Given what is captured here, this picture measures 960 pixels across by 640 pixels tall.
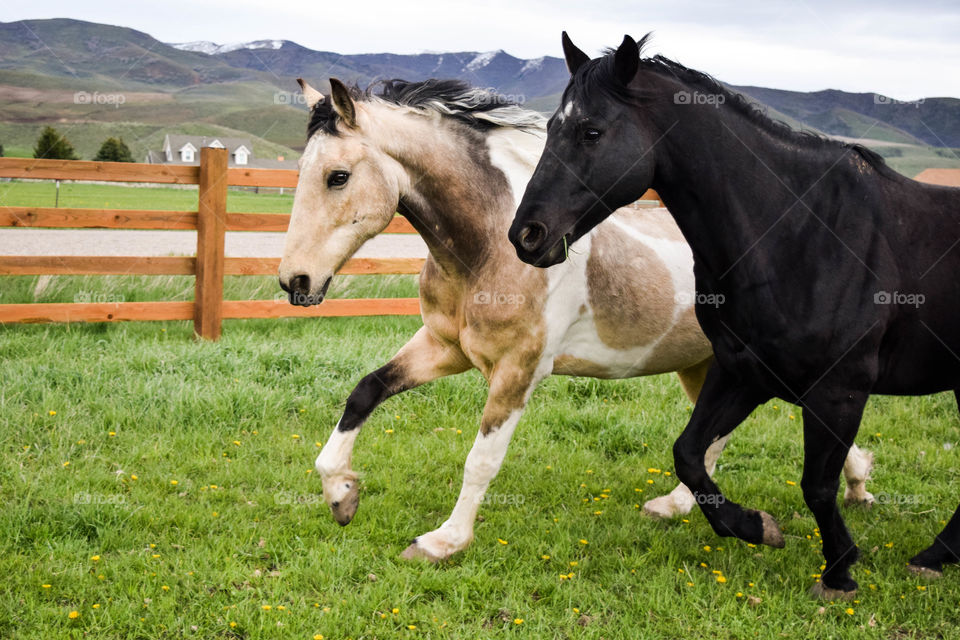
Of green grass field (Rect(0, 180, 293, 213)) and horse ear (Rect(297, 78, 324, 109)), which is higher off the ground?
horse ear (Rect(297, 78, 324, 109))

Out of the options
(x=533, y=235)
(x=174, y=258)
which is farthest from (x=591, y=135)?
(x=174, y=258)

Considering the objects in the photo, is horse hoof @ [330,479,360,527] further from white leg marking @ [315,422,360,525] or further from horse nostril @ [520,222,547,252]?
horse nostril @ [520,222,547,252]

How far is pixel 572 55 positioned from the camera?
126 inches

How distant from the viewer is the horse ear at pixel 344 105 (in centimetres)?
341

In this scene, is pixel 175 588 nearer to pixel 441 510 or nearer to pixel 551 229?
pixel 441 510

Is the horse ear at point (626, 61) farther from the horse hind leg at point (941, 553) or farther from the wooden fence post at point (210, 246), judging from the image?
the wooden fence post at point (210, 246)

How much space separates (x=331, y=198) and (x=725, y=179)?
171 cm

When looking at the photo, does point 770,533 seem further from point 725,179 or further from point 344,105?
point 344,105

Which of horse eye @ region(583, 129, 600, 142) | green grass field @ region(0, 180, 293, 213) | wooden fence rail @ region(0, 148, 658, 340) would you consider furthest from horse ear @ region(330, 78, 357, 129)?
green grass field @ region(0, 180, 293, 213)

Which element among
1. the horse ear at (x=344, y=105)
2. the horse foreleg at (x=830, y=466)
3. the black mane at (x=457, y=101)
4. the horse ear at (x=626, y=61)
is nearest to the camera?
the horse ear at (x=626, y=61)

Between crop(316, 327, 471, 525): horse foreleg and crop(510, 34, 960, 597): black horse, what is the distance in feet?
4.18

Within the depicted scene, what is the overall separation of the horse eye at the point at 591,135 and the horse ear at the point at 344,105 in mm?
1112

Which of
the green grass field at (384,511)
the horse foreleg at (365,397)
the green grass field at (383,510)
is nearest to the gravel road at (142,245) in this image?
the green grass field at (383,510)

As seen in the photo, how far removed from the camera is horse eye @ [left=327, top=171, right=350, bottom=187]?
137 inches
